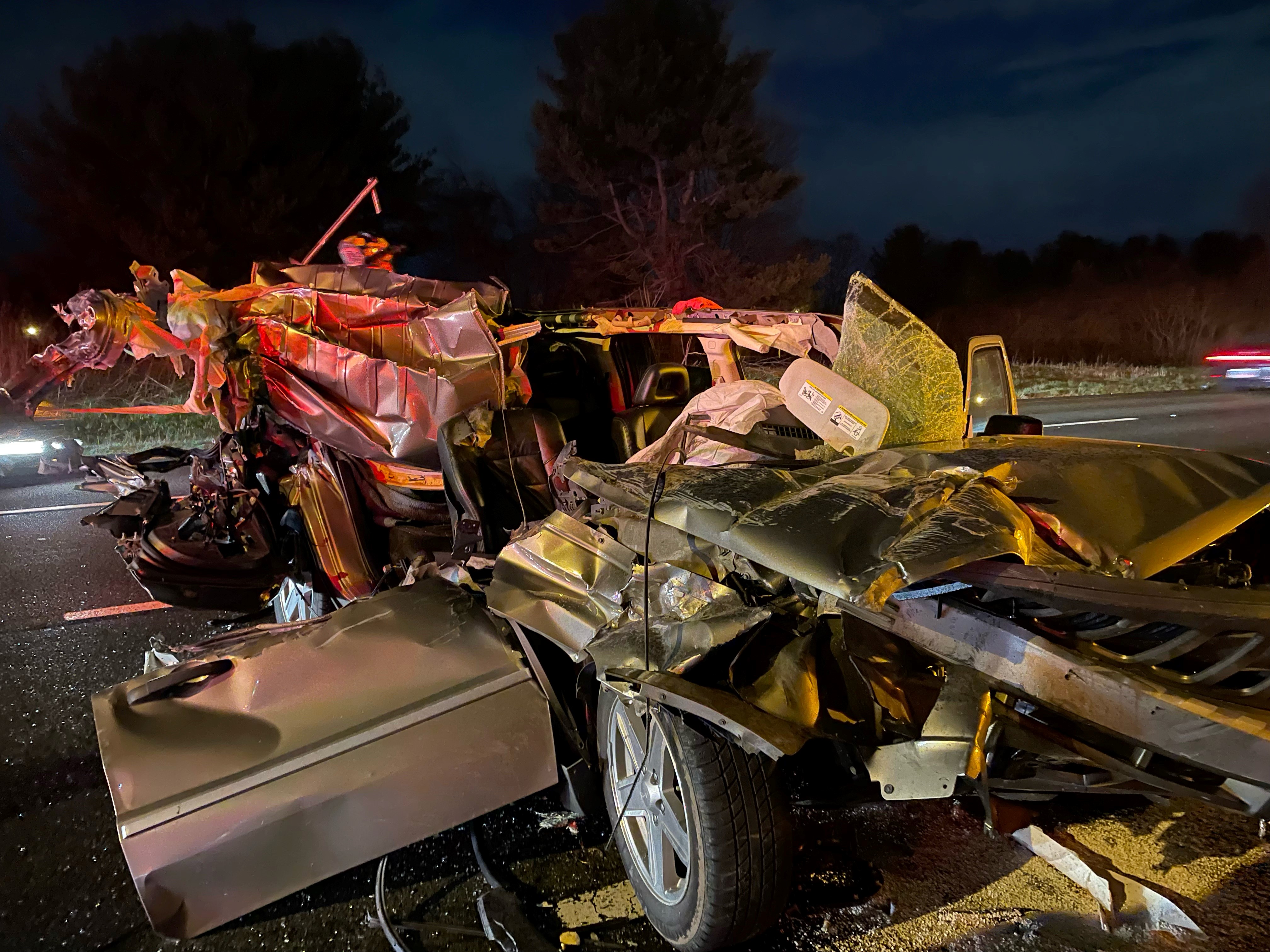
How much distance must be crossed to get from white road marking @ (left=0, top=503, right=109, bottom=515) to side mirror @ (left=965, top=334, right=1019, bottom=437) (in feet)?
24.9

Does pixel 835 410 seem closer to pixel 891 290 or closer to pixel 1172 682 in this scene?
pixel 1172 682

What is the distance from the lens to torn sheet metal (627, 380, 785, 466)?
259cm

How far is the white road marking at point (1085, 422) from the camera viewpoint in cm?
1130

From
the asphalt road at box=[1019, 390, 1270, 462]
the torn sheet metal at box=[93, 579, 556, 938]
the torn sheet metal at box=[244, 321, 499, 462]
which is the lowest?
the asphalt road at box=[1019, 390, 1270, 462]

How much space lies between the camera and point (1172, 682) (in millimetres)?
1487

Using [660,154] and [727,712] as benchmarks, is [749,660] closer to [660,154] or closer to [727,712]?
[727,712]

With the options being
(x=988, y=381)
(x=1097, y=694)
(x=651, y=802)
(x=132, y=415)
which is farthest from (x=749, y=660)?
(x=132, y=415)

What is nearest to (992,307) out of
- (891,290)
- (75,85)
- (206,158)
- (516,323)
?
(891,290)

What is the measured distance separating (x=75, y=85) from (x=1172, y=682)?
80.1ft

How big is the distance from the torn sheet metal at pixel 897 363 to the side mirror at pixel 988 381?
1218 mm

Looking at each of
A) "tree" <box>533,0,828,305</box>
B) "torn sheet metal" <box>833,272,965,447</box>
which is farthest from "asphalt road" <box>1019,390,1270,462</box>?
"tree" <box>533,0,828,305</box>

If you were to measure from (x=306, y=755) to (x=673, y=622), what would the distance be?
1.10 meters

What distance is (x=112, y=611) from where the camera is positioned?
16.0 feet

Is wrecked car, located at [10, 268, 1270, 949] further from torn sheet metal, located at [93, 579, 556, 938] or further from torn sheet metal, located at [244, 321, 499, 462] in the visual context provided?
torn sheet metal, located at [244, 321, 499, 462]
